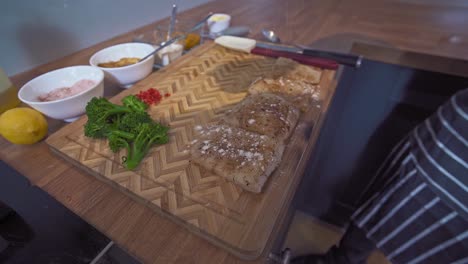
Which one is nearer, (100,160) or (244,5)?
(100,160)

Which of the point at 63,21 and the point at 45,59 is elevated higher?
the point at 63,21

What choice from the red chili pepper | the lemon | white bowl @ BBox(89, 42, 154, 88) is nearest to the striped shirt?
the red chili pepper

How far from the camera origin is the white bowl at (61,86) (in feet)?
2.34

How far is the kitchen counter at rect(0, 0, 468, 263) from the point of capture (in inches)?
19.8

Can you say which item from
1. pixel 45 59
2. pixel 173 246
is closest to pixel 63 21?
pixel 45 59

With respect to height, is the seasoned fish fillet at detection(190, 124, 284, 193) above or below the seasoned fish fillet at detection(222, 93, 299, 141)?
below

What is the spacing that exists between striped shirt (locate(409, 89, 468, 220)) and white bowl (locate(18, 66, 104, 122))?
1.17 m

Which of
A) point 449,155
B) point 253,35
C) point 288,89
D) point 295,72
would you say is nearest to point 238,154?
point 288,89

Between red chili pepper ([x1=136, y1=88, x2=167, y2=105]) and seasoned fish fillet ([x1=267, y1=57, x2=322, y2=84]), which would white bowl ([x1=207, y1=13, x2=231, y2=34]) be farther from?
red chili pepper ([x1=136, y1=88, x2=167, y2=105])

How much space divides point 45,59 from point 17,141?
1.95ft

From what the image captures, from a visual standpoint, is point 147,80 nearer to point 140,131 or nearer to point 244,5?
point 140,131

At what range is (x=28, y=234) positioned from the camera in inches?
19.3

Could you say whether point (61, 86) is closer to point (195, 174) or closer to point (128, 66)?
point (128, 66)

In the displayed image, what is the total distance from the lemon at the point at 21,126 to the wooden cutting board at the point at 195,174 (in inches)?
1.9
